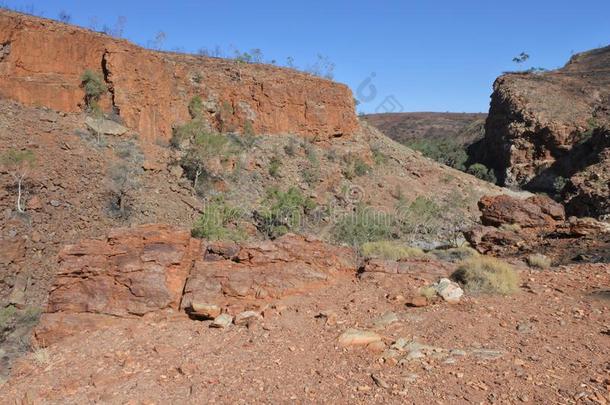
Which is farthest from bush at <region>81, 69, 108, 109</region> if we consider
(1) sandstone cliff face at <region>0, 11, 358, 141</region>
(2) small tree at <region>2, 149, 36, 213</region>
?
(2) small tree at <region>2, 149, 36, 213</region>

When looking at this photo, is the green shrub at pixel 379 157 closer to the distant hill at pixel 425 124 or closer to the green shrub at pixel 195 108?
the green shrub at pixel 195 108

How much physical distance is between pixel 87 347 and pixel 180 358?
1.19 m

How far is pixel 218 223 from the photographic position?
15219mm

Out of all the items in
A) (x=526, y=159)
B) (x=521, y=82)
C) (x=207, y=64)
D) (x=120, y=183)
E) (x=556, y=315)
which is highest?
(x=521, y=82)

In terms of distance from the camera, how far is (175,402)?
3.85 meters

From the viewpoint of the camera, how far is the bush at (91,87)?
59.2 feet

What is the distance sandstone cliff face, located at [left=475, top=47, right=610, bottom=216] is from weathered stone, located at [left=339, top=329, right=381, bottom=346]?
28200 millimetres

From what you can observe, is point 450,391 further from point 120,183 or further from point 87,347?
point 120,183

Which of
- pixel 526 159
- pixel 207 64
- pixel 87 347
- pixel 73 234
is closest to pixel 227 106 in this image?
pixel 207 64

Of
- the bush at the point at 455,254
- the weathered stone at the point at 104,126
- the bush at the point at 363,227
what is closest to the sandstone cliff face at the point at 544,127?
the bush at the point at 363,227

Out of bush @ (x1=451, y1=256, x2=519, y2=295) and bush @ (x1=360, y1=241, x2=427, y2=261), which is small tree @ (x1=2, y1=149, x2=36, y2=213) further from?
bush @ (x1=451, y1=256, x2=519, y2=295)

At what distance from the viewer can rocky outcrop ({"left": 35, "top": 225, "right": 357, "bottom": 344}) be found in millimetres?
5582

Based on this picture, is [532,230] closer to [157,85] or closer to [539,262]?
[539,262]

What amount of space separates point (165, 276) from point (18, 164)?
979 cm
